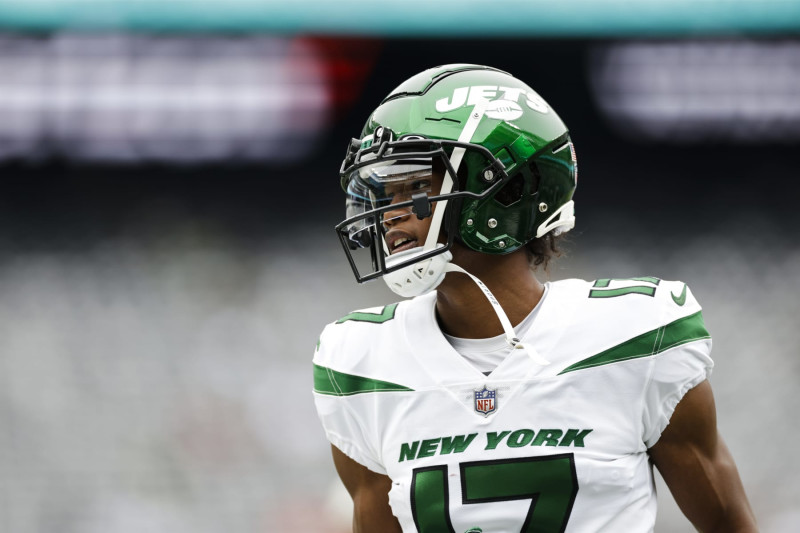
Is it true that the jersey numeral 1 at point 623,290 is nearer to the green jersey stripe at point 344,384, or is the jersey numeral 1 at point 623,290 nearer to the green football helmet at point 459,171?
the green football helmet at point 459,171

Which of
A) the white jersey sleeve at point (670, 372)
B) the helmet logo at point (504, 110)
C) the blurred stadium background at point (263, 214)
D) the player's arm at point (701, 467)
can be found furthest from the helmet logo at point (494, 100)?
the blurred stadium background at point (263, 214)

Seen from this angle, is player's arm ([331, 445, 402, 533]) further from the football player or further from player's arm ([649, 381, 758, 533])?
player's arm ([649, 381, 758, 533])

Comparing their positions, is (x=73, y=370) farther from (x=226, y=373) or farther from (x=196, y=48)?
(x=196, y=48)

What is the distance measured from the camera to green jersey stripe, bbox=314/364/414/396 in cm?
158

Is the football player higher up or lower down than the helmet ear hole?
lower down

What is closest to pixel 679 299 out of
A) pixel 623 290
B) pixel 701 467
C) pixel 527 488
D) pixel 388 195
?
pixel 623 290

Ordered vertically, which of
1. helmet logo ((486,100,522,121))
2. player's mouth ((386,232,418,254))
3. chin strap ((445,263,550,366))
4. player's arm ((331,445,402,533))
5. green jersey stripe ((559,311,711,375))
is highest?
helmet logo ((486,100,522,121))

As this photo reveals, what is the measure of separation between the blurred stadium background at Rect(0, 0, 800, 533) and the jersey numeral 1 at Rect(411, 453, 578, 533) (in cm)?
277

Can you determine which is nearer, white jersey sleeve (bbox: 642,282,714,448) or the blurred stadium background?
white jersey sleeve (bbox: 642,282,714,448)

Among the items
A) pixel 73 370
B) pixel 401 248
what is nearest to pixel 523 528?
pixel 401 248

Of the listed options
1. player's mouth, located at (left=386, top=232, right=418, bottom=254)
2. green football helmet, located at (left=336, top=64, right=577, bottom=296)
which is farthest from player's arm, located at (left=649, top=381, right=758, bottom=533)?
player's mouth, located at (left=386, top=232, right=418, bottom=254)

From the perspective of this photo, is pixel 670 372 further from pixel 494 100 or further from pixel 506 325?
pixel 494 100

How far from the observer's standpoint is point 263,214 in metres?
→ 4.68

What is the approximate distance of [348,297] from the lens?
15.1 feet
